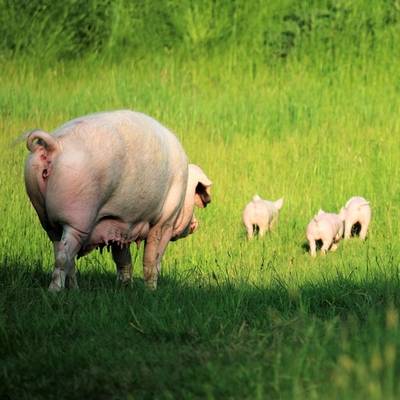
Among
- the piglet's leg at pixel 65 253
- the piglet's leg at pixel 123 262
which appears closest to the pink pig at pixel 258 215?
Result: the piglet's leg at pixel 123 262

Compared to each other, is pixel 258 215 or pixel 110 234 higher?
pixel 110 234

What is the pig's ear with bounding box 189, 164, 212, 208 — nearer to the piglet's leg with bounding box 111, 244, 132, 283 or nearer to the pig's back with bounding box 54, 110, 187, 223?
the pig's back with bounding box 54, 110, 187, 223

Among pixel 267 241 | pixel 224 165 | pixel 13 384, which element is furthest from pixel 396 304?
pixel 224 165

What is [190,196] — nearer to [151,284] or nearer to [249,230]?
[151,284]

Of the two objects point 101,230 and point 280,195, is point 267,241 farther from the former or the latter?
point 101,230

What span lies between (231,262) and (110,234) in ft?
6.47

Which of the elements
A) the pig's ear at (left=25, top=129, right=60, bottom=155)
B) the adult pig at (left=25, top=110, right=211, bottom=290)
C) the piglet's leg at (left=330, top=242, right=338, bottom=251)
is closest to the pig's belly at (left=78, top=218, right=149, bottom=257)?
the adult pig at (left=25, top=110, right=211, bottom=290)

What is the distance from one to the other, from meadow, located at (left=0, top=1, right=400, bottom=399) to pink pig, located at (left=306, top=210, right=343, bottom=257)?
167 mm

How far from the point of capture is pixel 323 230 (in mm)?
10320

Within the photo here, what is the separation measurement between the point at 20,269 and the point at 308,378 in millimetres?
3722

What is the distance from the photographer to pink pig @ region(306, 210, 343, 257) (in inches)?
407

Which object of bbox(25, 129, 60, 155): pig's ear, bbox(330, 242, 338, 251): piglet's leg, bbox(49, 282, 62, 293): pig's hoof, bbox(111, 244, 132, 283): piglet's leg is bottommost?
bbox(330, 242, 338, 251): piglet's leg

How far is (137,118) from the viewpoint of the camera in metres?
8.10

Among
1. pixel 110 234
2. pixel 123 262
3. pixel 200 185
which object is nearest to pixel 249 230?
pixel 200 185
